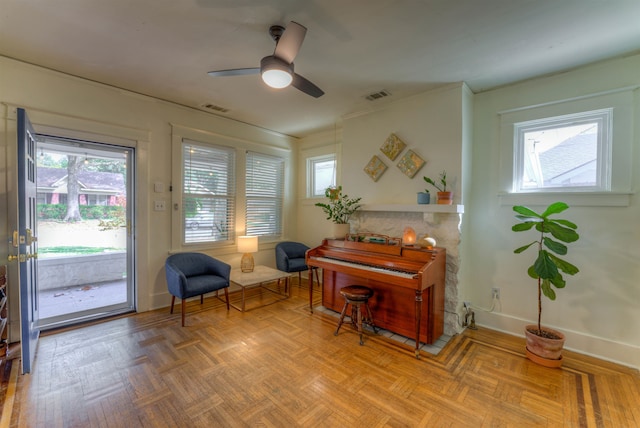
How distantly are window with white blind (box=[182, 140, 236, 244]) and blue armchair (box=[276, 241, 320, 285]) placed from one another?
82 centimetres

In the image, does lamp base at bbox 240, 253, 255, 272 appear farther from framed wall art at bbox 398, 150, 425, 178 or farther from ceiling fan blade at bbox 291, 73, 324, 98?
ceiling fan blade at bbox 291, 73, 324, 98

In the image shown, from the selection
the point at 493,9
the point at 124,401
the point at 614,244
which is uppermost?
the point at 493,9

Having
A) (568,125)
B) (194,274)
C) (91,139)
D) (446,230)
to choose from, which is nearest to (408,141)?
(446,230)

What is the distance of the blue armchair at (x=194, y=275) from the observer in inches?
117

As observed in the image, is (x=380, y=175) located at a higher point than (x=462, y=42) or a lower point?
lower

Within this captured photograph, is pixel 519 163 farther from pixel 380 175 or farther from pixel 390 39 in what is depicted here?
pixel 390 39

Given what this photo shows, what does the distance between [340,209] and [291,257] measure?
1.43 m

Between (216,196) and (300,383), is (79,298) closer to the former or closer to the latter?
(216,196)

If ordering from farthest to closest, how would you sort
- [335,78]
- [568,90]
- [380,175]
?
[380,175] < [335,78] < [568,90]

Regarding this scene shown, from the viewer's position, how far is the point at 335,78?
2.77m

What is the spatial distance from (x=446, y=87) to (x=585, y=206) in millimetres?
1749

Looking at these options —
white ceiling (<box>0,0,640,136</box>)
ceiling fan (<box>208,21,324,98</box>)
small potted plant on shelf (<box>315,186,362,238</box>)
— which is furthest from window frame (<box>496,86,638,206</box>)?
ceiling fan (<box>208,21,324,98</box>)

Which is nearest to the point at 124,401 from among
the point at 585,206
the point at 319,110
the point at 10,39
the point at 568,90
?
the point at 10,39

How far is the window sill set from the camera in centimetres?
234
